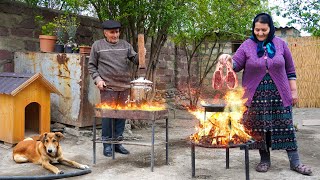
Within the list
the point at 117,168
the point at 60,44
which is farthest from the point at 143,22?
the point at 117,168

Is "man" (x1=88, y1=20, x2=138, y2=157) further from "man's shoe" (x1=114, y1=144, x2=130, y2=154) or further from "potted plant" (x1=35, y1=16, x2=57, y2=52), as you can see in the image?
"potted plant" (x1=35, y1=16, x2=57, y2=52)

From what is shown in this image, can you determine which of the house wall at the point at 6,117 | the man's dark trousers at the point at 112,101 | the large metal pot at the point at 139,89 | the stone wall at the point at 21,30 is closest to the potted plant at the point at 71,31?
the stone wall at the point at 21,30

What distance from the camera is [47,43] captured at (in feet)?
23.5

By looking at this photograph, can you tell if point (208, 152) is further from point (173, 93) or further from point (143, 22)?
point (173, 93)

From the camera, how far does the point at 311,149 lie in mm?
→ 6070

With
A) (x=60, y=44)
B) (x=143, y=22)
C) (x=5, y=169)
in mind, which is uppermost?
(x=143, y=22)

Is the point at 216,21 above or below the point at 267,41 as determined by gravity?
above

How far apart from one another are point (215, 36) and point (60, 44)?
5.63 metres

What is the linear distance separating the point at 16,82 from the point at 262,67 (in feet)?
12.5

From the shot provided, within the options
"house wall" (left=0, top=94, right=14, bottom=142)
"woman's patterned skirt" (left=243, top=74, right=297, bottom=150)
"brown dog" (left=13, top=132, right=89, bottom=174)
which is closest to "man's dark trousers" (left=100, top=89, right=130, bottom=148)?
"brown dog" (left=13, top=132, right=89, bottom=174)

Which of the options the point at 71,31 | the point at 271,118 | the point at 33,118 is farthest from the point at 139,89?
the point at 33,118

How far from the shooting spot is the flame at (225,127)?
13.9 feet

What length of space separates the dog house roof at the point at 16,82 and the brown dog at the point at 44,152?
3.26 ft

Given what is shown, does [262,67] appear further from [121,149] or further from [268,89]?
[121,149]
